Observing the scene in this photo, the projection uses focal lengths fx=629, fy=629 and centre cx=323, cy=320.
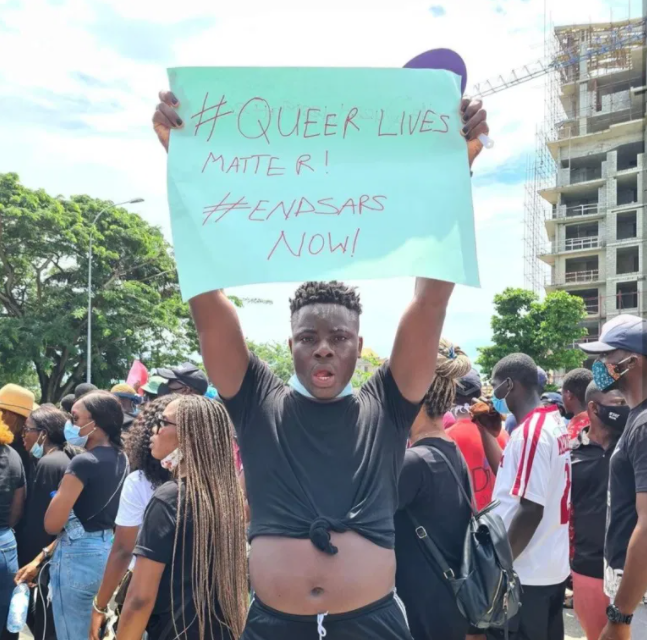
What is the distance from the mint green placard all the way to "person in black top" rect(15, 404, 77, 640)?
2898 mm

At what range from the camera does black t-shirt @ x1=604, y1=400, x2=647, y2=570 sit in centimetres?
278

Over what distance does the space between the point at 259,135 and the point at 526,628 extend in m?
2.80

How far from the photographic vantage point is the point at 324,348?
1.96 meters

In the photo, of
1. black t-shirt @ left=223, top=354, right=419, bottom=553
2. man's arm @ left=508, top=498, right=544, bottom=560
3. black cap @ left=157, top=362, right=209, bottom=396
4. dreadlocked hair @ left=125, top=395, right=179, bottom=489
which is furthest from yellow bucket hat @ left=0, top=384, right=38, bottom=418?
man's arm @ left=508, top=498, right=544, bottom=560

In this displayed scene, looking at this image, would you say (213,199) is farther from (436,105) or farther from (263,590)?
(263,590)

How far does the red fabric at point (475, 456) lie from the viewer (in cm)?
407

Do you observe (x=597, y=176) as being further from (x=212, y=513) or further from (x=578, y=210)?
(x=212, y=513)

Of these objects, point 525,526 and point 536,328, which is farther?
point 536,328

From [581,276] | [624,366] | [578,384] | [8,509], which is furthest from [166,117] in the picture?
[581,276]

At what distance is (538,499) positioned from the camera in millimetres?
3180

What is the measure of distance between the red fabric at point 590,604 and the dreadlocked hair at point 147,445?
2599mm

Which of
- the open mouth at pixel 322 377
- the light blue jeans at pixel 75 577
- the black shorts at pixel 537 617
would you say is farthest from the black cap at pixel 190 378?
the open mouth at pixel 322 377

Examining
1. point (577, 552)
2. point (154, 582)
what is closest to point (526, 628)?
point (577, 552)

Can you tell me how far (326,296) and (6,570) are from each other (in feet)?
9.76
